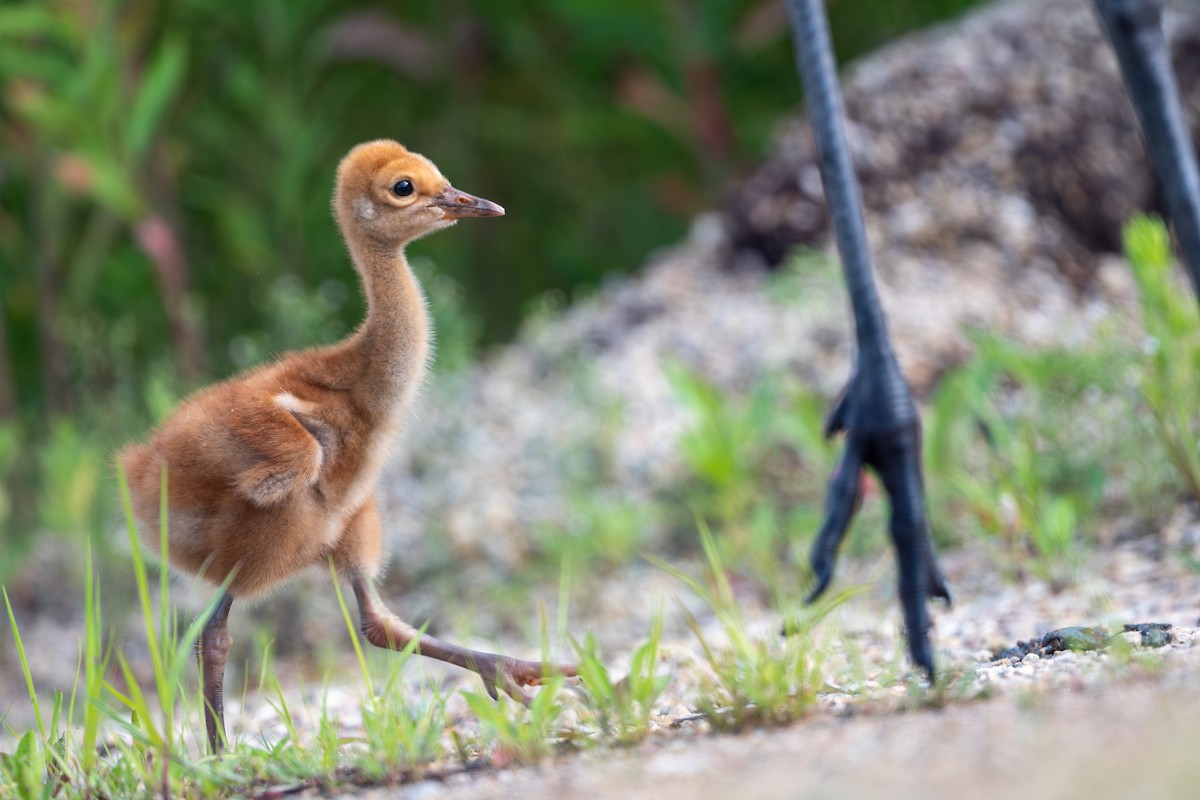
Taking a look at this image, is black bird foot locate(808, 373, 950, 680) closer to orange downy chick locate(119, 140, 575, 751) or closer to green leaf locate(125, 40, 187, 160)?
orange downy chick locate(119, 140, 575, 751)

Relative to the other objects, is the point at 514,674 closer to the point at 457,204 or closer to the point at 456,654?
the point at 456,654

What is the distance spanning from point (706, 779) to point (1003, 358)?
2342mm

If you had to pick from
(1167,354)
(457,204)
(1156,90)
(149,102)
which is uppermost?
(149,102)

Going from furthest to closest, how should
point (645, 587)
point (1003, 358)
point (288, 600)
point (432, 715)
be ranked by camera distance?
point (288, 600) → point (645, 587) → point (1003, 358) → point (432, 715)

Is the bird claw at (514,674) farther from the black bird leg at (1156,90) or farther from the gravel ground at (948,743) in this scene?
the black bird leg at (1156,90)

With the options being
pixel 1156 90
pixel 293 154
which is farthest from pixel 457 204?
pixel 293 154

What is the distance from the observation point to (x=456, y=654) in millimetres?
2475

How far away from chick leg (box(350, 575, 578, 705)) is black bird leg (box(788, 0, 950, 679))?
1.59ft

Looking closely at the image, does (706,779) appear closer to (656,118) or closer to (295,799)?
(295,799)

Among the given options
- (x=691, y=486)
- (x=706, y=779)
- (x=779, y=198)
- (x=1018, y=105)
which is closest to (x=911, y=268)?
(x=779, y=198)

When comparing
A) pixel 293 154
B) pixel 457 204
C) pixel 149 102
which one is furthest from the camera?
pixel 293 154

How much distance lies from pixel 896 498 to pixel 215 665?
1.17 m

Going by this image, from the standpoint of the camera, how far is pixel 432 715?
2.34 metres

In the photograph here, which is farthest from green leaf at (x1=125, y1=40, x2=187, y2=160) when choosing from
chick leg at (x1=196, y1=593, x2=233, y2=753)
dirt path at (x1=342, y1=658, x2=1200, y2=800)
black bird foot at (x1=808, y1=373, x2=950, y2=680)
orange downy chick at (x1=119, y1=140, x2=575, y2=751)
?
dirt path at (x1=342, y1=658, x2=1200, y2=800)
